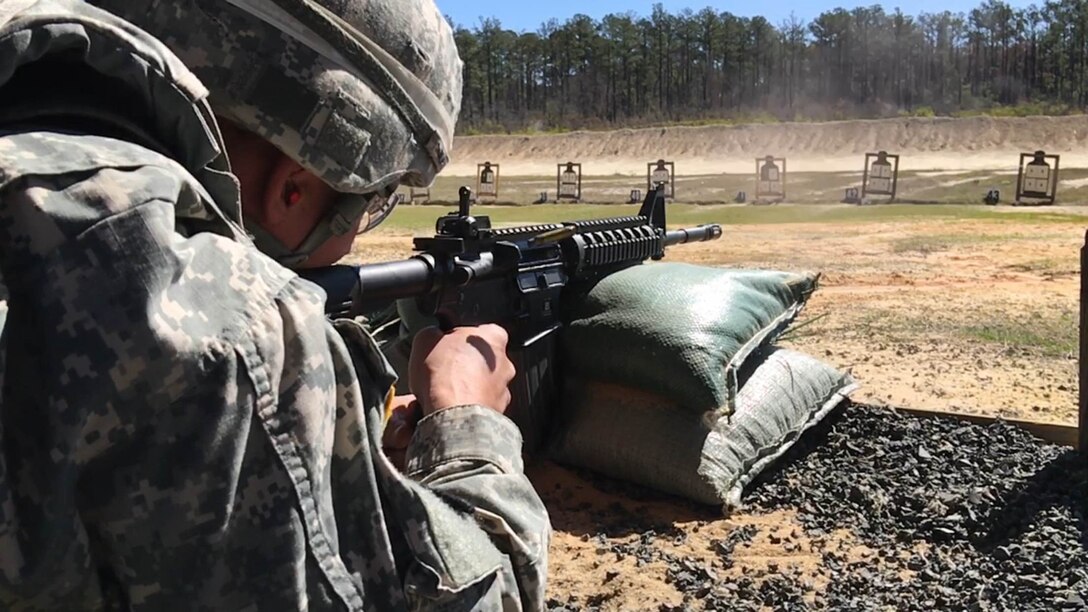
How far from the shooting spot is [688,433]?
14.8 feet

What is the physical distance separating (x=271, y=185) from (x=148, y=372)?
21.0 inches

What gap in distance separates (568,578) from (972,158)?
42.0 m

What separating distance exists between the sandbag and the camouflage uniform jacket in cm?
360

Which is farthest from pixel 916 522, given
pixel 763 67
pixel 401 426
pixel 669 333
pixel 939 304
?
pixel 763 67

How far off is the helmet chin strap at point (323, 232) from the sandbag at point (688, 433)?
3297mm

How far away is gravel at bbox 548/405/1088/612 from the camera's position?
3617mm

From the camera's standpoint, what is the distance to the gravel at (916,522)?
11.9ft

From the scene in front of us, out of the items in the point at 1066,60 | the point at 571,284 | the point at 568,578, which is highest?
the point at 1066,60

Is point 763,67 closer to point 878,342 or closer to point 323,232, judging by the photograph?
point 878,342

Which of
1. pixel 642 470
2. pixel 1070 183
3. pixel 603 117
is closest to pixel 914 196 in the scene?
pixel 1070 183

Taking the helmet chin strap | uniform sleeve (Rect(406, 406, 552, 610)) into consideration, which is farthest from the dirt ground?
the helmet chin strap

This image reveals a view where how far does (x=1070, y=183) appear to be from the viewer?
1138 inches

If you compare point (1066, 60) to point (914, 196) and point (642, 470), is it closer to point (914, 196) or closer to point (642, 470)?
point (914, 196)

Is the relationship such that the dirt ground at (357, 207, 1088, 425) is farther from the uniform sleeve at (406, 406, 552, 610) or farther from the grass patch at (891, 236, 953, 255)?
the uniform sleeve at (406, 406, 552, 610)
